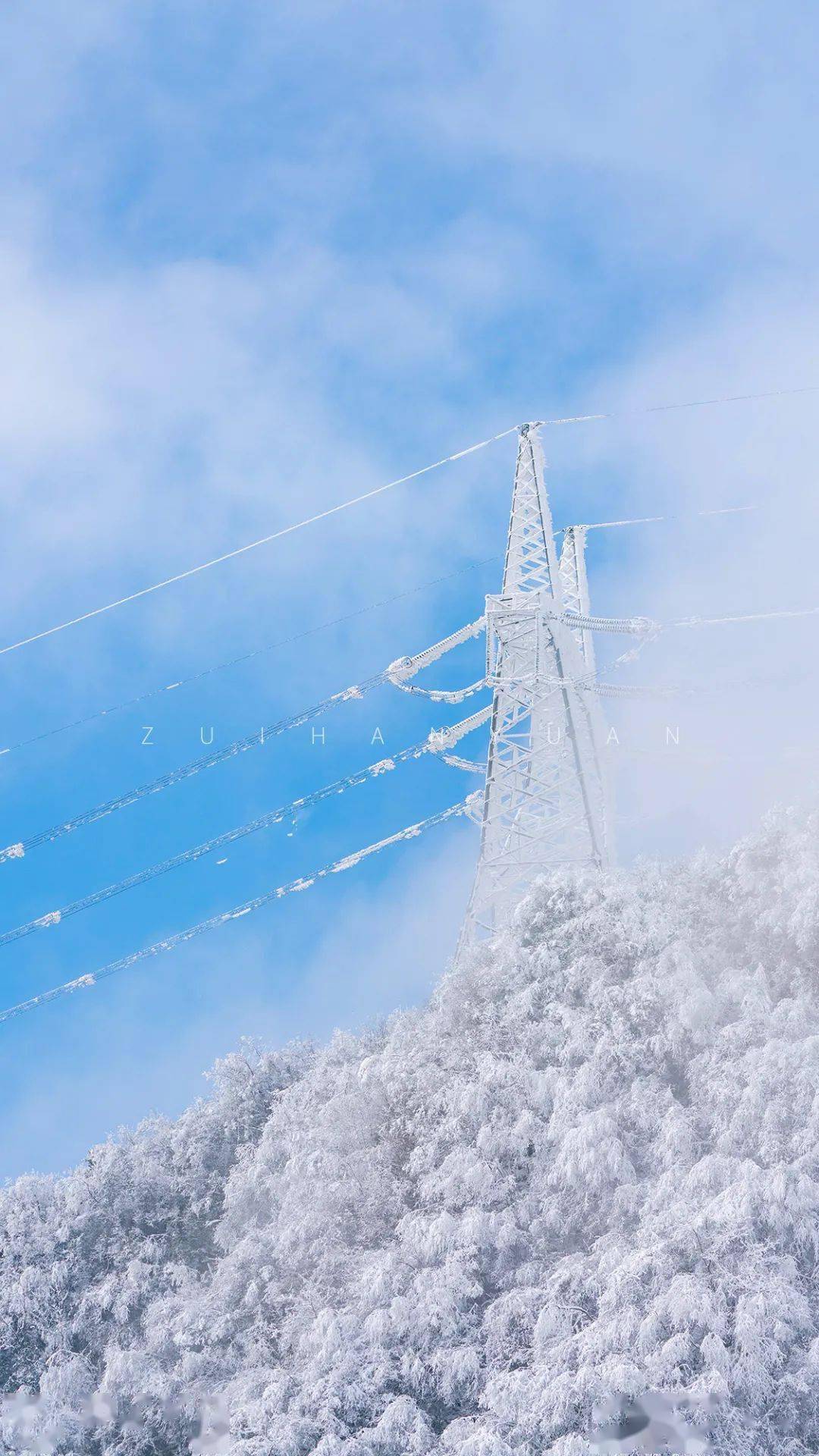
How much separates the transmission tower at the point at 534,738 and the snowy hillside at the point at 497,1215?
15.1 feet

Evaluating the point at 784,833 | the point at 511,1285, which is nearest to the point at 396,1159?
the point at 511,1285

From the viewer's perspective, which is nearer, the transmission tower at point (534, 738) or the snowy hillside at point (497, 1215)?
the snowy hillside at point (497, 1215)

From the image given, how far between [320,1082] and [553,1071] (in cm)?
764

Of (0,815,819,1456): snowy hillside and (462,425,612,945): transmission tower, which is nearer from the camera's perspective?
(0,815,819,1456): snowy hillside

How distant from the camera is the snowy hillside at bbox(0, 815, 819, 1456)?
74.5 ft

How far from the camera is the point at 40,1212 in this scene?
115 ft

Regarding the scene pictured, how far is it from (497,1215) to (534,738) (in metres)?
18.8

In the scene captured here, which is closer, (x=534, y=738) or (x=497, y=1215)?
(x=497, y=1215)

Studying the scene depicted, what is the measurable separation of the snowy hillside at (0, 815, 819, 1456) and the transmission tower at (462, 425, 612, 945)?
4.60 meters

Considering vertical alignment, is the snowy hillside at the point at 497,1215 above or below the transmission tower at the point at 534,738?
below

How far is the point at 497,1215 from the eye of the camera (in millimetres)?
27781

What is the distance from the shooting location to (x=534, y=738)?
43125 millimetres

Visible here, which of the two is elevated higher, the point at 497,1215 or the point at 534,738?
the point at 534,738

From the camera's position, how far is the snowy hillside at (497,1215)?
2272 centimetres
